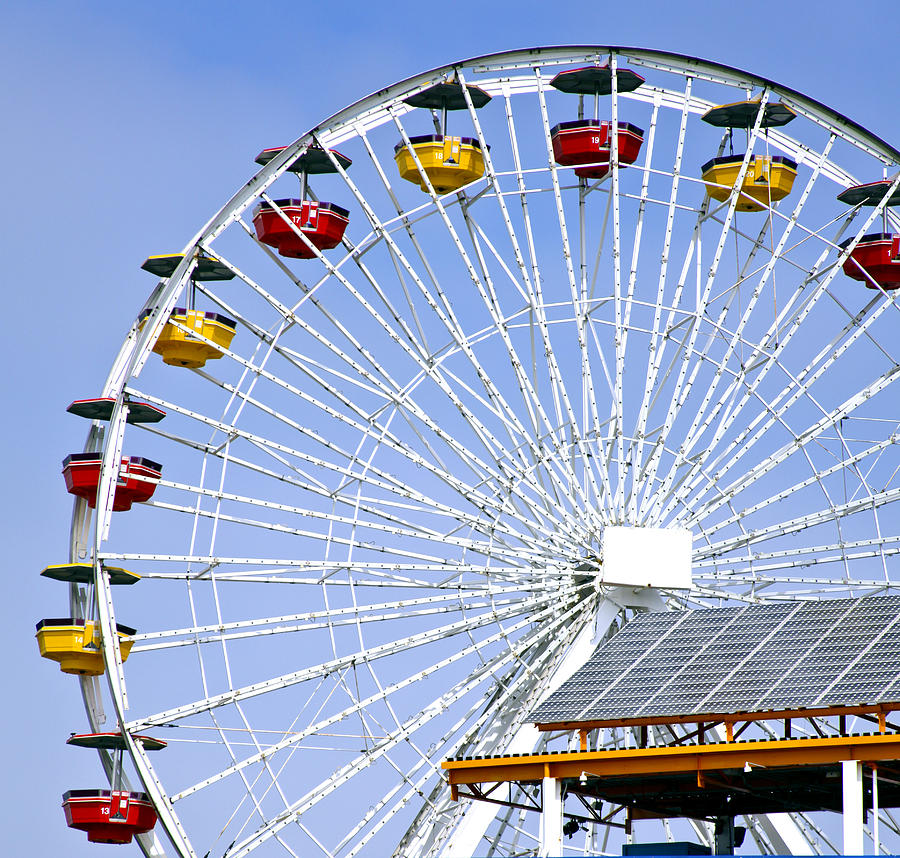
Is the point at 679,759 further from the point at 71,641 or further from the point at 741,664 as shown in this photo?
the point at 71,641

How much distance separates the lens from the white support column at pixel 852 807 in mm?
21138

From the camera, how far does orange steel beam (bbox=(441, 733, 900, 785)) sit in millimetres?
21547

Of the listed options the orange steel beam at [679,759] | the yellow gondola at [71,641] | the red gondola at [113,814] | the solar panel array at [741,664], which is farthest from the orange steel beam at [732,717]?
the yellow gondola at [71,641]

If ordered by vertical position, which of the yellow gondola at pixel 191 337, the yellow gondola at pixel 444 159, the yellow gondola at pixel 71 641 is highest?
the yellow gondola at pixel 444 159

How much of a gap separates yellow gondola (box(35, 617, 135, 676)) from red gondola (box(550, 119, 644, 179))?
33.6 ft

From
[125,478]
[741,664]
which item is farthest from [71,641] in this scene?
[741,664]

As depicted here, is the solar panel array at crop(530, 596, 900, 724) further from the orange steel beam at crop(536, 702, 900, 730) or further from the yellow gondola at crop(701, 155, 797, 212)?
the yellow gondola at crop(701, 155, 797, 212)

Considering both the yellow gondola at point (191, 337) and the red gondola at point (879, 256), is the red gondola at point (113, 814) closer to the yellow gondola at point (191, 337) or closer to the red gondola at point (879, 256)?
the yellow gondola at point (191, 337)

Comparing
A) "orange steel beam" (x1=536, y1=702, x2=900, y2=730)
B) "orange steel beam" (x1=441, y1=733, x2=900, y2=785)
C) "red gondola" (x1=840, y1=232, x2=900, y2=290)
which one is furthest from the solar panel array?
"red gondola" (x1=840, y1=232, x2=900, y2=290)

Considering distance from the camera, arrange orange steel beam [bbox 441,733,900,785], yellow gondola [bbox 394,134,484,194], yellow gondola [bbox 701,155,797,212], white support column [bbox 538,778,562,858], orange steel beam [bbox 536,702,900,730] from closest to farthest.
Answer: orange steel beam [bbox 441,733,900,785], orange steel beam [bbox 536,702,900,730], white support column [bbox 538,778,562,858], yellow gondola [bbox 394,134,484,194], yellow gondola [bbox 701,155,797,212]

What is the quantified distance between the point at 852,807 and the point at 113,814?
11915 mm

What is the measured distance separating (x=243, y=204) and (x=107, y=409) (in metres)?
3.76

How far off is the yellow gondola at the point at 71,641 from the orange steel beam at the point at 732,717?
27.8ft

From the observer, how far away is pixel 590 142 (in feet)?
99.9
